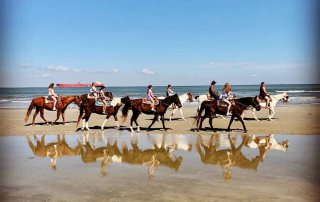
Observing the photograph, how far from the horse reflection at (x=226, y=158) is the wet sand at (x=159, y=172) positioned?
1.1 inches

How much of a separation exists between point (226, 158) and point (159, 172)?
2479 mm

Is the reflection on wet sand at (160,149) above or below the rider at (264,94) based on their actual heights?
below

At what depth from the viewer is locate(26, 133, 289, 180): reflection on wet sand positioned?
→ 892cm

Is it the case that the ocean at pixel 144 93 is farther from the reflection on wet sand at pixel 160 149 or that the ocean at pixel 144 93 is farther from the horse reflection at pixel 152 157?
the horse reflection at pixel 152 157

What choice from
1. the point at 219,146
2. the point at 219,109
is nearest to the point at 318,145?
the point at 219,146

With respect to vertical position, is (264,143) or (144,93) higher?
(144,93)

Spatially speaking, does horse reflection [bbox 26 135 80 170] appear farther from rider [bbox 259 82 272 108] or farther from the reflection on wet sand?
rider [bbox 259 82 272 108]

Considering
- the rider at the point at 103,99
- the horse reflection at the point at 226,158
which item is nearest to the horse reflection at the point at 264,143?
the horse reflection at the point at 226,158

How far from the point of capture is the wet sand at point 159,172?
631 centimetres

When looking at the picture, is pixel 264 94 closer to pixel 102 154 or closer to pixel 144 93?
pixel 102 154

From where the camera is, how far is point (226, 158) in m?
9.31

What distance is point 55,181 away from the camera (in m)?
7.33

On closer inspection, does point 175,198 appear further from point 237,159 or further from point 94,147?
point 94,147

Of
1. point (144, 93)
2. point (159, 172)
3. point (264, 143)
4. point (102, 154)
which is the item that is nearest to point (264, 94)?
point (264, 143)
